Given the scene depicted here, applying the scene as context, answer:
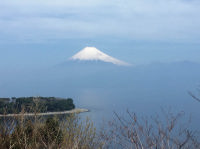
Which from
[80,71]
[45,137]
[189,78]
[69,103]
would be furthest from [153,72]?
[45,137]

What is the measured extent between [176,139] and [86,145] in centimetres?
113

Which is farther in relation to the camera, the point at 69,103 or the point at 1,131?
the point at 69,103

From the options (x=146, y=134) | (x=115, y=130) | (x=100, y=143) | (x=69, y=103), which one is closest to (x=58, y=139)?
(x=100, y=143)

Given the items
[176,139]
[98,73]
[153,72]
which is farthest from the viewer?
[153,72]

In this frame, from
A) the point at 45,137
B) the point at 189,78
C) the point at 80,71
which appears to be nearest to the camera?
the point at 45,137

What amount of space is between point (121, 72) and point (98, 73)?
16242mm

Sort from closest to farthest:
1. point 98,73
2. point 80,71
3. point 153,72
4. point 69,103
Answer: point 69,103, point 98,73, point 153,72, point 80,71

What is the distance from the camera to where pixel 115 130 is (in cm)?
298

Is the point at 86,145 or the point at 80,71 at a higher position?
the point at 86,145

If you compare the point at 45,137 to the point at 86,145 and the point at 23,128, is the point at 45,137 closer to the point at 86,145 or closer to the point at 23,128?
the point at 23,128

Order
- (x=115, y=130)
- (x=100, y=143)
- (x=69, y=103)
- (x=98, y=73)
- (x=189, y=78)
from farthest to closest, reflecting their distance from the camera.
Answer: (x=98, y=73), (x=189, y=78), (x=69, y=103), (x=100, y=143), (x=115, y=130)

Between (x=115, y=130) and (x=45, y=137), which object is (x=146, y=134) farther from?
(x=45, y=137)

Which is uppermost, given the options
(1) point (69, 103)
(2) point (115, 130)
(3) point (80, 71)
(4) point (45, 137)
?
(2) point (115, 130)

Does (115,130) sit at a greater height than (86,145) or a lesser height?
greater
